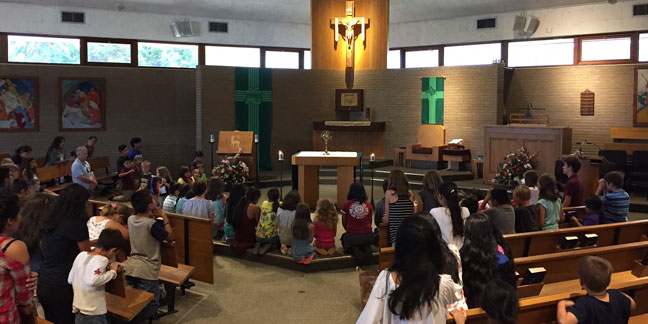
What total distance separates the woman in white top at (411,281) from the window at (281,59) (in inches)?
651

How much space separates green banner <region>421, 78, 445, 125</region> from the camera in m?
14.8

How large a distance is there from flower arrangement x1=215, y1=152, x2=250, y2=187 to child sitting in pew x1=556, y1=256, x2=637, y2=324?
9.35 metres

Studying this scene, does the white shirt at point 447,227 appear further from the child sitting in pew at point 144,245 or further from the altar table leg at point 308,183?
the altar table leg at point 308,183

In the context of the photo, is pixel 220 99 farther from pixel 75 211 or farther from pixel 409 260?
pixel 409 260

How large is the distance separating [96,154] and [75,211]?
37.8 ft

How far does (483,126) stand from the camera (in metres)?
14.0

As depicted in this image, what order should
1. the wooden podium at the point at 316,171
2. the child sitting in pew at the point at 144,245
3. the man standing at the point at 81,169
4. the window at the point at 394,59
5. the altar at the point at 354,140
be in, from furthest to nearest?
the window at the point at 394,59 < the altar at the point at 354,140 < the wooden podium at the point at 316,171 < the man standing at the point at 81,169 < the child sitting in pew at the point at 144,245

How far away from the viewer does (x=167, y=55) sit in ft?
58.0

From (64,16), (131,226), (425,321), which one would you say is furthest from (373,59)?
(425,321)

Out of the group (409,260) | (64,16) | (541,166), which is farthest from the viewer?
(64,16)

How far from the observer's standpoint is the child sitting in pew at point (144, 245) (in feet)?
17.4

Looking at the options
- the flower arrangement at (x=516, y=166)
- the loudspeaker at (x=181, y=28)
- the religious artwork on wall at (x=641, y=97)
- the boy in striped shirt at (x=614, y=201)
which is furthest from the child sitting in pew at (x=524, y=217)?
the loudspeaker at (x=181, y=28)

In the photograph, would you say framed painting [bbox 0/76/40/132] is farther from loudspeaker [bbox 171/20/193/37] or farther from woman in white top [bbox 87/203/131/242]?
woman in white top [bbox 87/203/131/242]

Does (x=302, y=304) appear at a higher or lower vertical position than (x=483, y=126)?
lower
